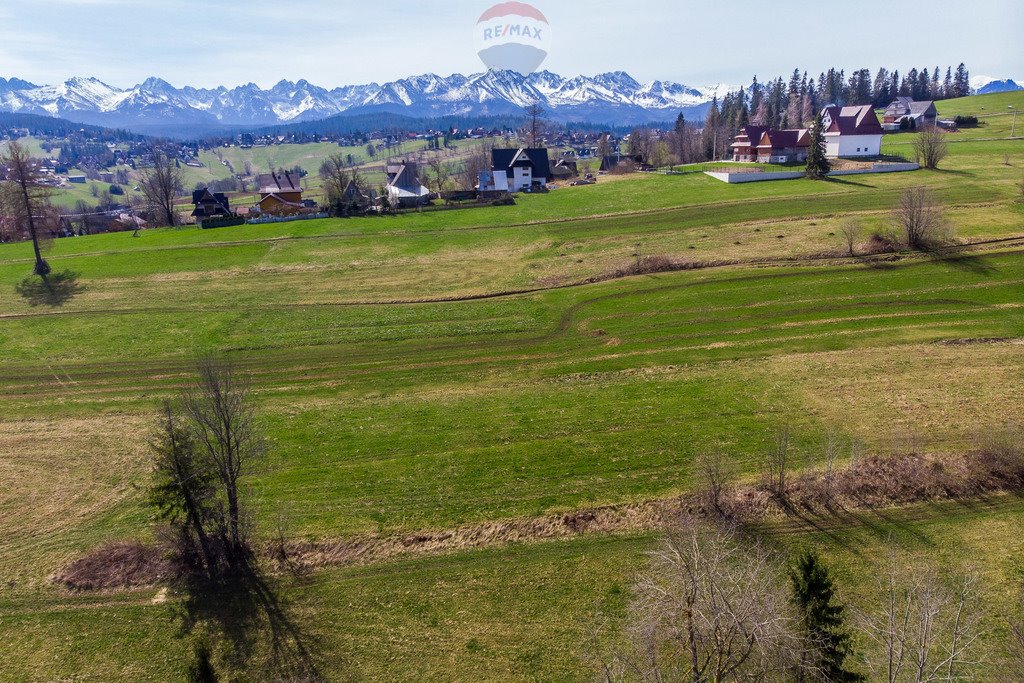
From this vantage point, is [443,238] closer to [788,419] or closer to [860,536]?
[788,419]

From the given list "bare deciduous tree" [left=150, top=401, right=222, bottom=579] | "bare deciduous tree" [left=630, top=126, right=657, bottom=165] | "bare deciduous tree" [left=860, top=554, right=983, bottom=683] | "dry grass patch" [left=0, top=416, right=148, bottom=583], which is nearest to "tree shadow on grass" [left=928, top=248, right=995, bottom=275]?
"bare deciduous tree" [left=860, top=554, right=983, bottom=683]

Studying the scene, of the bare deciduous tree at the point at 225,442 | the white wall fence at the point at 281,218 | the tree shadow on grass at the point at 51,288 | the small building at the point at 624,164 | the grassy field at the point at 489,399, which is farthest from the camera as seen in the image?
the small building at the point at 624,164

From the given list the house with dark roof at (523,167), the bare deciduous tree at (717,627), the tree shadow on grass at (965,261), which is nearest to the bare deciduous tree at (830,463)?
the bare deciduous tree at (717,627)

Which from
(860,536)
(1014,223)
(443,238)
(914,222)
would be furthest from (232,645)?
(1014,223)

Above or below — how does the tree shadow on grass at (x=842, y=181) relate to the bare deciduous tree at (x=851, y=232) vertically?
above

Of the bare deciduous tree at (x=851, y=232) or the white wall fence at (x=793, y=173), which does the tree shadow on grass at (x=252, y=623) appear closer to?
the bare deciduous tree at (x=851, y=232)

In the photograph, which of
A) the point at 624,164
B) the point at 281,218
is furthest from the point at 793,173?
the point at 281,218
